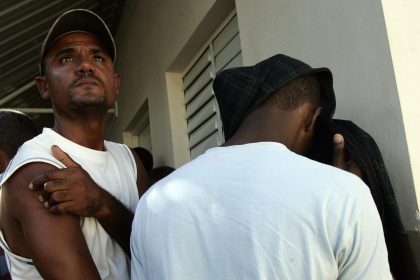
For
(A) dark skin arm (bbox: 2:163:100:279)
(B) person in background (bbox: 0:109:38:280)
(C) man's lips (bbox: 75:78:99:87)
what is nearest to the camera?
(A) dark skin arm (bbox: 2:163:100:279)

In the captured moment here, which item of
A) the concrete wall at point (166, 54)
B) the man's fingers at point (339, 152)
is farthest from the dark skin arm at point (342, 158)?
the concrete wall at point (166, 54)

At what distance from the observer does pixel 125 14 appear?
601cm

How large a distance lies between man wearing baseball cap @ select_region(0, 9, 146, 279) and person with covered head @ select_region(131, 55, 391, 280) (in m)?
0.22

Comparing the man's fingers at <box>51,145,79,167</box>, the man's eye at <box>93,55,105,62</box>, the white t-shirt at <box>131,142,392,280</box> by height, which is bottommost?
the white t-shirt at <box>131,142,392,280</box>

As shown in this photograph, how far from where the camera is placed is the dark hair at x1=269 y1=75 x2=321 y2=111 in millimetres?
1477

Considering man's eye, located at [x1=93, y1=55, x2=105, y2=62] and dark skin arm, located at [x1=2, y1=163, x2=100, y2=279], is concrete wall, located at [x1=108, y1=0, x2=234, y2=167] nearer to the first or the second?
man's eye, located at [x1=93, y1=55, x2=105, y2=62]

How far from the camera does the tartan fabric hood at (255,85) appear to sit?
1.48 meters

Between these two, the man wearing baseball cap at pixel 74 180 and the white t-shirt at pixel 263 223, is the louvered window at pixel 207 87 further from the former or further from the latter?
the white t-shirt at pixel 263 223

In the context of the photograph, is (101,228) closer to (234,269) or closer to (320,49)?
(234,269)

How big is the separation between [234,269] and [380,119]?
34.4 inches

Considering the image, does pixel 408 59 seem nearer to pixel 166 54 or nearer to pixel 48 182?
pixel 48 182

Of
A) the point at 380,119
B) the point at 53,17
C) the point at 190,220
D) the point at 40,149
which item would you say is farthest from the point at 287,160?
the point at 53,17

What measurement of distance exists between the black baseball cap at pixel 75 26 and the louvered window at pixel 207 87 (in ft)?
4.82

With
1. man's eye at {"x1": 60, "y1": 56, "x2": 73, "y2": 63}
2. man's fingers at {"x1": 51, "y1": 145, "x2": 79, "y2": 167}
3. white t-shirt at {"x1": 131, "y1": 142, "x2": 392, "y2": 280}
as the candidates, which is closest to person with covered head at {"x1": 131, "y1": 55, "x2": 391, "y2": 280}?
white t-shirt at {"x1": 131, "y1": 142, "x2": 392, "y2": 280}
